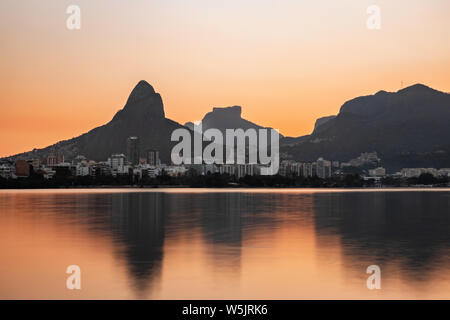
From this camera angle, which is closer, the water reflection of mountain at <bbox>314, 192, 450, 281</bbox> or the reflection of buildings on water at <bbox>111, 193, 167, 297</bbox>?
the reflection of buildings on water at <bbox>111, 193, 167, 297</bbox>

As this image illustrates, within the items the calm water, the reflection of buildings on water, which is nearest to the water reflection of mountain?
the calm water

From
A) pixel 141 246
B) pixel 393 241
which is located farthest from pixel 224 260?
pixel 393 241

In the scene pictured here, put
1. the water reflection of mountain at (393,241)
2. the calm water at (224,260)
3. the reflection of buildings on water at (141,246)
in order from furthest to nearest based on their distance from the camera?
the water reflection of mountain at (393,241)
the reflection of buildings on water at (141,246)
the calm water at (224,260)

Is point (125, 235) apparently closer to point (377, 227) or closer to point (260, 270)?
point (260, 270)

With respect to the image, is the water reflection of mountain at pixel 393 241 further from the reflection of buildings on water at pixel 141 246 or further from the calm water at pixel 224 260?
the reflection of buildings on water at pixel 141 246

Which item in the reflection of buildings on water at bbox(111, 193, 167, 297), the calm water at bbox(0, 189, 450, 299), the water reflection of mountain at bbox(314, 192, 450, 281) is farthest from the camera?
the water reflection of mountain at bbox(314, 192, 450, 281)

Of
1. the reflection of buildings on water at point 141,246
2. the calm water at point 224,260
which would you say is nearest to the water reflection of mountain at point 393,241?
the calm water at point 224,260

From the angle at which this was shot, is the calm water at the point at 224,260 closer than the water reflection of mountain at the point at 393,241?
Yes

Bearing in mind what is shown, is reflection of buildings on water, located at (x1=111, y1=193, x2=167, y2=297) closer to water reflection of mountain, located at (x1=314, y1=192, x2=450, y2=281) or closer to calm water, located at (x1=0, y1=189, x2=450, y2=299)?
calm water, located at (x1=0, y1=189, x2=450, y2=299)

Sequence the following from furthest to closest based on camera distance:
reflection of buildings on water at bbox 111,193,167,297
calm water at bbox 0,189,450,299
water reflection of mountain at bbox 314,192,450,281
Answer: water reflection of mountain at bbox 314,192,450,281 → reflection of buildings on water at bbox 111,193,167,297 → calm water at bbox 0,189,450,299

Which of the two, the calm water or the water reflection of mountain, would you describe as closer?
the calm water
